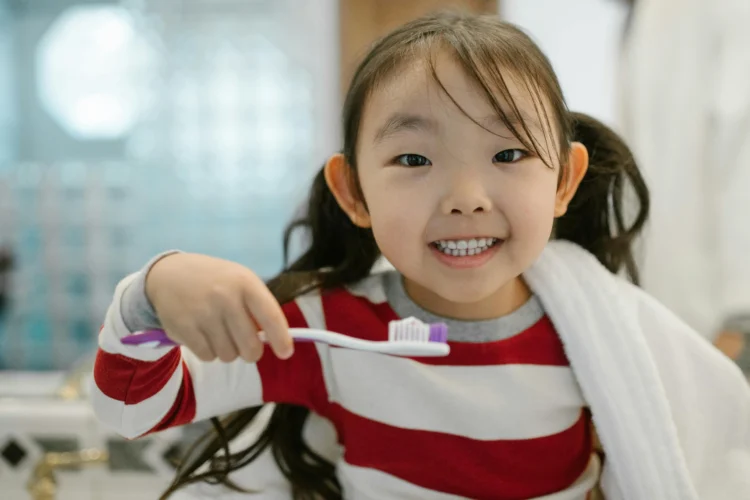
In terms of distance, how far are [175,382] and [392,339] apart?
174 millimetres

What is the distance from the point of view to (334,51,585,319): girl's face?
48 cm

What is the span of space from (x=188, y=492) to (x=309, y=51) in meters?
0.92

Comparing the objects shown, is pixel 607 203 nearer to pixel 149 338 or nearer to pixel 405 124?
pixel 405 124

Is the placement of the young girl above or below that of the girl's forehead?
below

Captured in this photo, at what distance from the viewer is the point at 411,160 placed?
0.50m

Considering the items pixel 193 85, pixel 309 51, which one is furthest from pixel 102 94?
pixel 309 51

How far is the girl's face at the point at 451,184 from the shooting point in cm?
48

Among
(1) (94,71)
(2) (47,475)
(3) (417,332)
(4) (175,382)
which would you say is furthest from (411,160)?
(1) (94,71)

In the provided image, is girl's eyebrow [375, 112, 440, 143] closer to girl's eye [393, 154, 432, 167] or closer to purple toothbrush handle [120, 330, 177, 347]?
girl's eye [393, 154, 432, 167]

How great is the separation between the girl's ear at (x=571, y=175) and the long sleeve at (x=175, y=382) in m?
0.25

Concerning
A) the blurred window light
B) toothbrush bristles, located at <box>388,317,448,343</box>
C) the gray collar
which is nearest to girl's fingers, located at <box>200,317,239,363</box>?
toothbrush bristles, located at <box>388,317,448,343</box>

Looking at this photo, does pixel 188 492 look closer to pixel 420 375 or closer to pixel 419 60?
pixel 420 375

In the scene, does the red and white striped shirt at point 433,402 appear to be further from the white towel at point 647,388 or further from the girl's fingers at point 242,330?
the girl's fingers at point 242,330

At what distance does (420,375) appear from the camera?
1.84 ft
